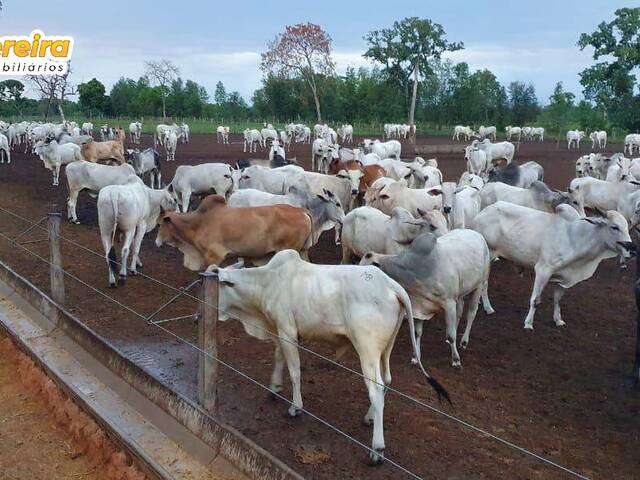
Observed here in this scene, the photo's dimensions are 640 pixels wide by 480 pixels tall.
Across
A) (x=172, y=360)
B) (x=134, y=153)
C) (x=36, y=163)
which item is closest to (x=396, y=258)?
(x=172, y=360)

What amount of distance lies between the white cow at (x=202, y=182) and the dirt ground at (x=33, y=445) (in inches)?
334

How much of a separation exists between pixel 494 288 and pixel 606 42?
1457 inches

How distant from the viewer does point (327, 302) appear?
17.8 ft

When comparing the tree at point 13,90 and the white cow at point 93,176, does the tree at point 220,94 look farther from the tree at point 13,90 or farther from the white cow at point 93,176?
the white cow at point 93,176

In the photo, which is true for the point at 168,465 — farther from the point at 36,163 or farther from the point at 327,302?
the point at 36,163

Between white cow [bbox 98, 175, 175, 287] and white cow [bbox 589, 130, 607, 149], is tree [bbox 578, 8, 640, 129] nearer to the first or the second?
white cow [bbox 589, 130, 607, 149]

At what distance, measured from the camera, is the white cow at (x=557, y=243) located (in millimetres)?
8344

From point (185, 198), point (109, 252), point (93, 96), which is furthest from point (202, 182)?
point (93, 96)

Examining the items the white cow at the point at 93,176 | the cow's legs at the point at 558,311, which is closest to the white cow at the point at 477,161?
the white cow at the point at 93,176

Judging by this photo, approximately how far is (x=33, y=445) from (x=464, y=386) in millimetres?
3874

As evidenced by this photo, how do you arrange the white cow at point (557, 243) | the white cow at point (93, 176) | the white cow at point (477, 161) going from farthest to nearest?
the white cow at point (477, 161), the white cow at point (93, 176), the white cow at point (557, 243)

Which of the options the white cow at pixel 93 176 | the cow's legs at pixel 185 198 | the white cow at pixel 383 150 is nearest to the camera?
the white cow at pixel 93 176

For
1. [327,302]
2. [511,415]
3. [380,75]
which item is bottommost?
[511,415]

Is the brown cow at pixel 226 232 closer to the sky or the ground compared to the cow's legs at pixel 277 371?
closer to the sky
